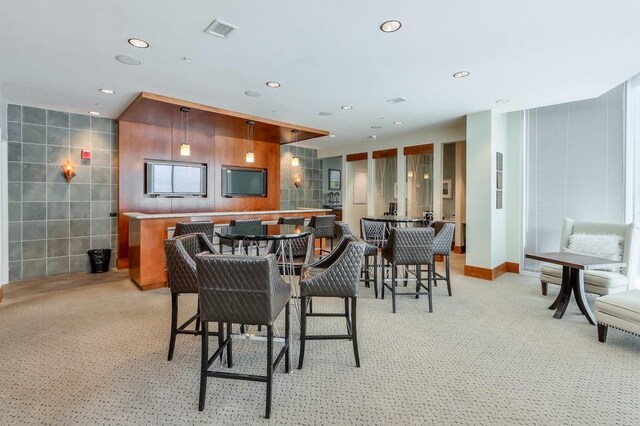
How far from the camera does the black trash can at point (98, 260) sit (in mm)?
5410

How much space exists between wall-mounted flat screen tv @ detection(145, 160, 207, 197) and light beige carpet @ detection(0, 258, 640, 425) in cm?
279

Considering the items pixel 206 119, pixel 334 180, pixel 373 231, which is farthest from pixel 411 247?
pixel 334 180

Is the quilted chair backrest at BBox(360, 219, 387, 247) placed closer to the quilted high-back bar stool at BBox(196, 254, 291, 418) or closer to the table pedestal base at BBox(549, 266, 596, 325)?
the table pedestal base at BBox(549, 266, 596, 325)

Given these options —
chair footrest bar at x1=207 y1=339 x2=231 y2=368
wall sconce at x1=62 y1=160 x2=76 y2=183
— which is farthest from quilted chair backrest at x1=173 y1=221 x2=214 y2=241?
wall sconce at x1=62 y1=160 x2=76 y2=183

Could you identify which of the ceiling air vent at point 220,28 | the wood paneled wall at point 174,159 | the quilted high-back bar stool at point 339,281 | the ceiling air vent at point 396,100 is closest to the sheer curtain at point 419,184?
the ceiling air vent at point 396,100

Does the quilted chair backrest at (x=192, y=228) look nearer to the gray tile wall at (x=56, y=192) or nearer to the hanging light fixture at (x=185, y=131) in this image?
the hanging light fixture at (x=185, y=131)

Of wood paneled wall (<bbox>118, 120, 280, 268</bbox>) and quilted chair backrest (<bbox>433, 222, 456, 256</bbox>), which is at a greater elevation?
wood paneled wall (<bbox>118, 120, 280, 268</bbox>)

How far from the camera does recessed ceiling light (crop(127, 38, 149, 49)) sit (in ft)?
9.47

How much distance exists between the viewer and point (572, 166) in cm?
482

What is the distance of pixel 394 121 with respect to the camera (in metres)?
5.96

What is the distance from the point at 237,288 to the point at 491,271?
178 inches

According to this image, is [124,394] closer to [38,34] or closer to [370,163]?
[38,34]

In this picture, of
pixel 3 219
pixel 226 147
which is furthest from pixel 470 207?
pixel 3 219

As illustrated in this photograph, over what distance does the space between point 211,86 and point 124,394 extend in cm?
348
